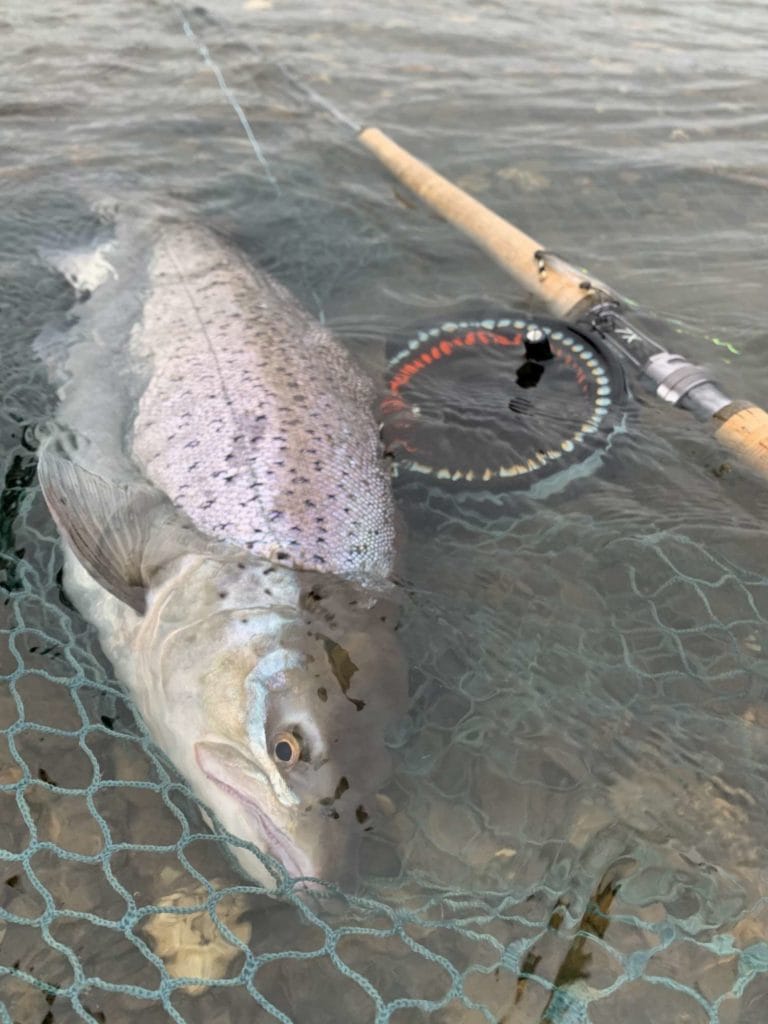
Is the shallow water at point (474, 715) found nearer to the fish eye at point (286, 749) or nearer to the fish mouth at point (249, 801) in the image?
the fish mouth at point (249, 801)

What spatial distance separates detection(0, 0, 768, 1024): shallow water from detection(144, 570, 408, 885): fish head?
0.46 feet

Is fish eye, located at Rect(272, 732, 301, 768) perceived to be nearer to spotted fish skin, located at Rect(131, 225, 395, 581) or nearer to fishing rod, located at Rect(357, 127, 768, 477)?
spotted fish skin, located at Rect(131, 225, 395, 581)

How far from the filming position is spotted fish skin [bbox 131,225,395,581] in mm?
3332

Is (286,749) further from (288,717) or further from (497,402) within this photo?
(497,402)

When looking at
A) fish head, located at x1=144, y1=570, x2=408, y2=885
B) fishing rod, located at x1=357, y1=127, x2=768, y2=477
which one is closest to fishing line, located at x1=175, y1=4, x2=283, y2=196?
fishing rod, located at x1=357, y1=127, x2=768, y2=477

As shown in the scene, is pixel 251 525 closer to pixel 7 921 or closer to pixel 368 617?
pixel 368 617

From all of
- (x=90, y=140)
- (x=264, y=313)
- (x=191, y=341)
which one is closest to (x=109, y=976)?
(x=191, y=341)

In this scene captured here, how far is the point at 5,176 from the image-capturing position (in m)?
6.20

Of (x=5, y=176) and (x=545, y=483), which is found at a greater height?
(x=5, y=176)

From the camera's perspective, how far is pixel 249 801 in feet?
8.56

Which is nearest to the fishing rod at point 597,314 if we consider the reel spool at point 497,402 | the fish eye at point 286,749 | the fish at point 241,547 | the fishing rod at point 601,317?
the fishing rod at point 601,317

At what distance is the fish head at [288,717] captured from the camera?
100 inches

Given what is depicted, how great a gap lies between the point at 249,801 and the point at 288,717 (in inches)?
11.0

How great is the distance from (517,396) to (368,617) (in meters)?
1.64
